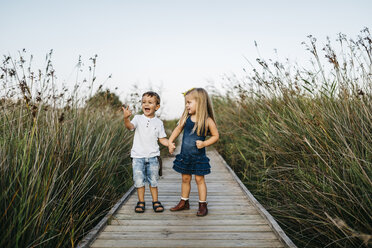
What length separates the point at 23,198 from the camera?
2.00 meters

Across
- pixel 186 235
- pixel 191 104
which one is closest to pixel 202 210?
pixel 186 235

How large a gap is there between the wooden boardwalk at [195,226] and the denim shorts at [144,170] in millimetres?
364

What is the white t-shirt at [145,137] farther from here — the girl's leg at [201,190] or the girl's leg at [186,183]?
the girl's leg at [201,190]

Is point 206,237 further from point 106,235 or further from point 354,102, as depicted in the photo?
point 354,102

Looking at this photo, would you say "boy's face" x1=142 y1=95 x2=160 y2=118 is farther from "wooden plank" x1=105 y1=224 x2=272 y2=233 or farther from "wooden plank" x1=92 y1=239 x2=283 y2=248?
"wooden plank" x1=92 y1=239 x2=283 y2=248

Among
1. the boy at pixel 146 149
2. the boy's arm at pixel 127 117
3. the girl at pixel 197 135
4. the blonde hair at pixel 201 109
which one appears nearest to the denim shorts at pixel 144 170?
the boy at pixel 146 149

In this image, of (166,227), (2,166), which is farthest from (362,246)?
(2,166)

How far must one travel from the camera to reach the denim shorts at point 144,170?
124 inches

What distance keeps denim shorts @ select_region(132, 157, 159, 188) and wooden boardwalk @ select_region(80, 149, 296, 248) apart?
0.36 metres

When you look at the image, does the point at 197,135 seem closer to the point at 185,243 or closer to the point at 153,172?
the point at 153,172

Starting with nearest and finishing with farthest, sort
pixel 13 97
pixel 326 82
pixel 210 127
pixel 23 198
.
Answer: pixel 23 198 → pixel 210 127 → pixel 326 82 → pixel 13 97

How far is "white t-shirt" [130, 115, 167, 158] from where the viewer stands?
3154 mm

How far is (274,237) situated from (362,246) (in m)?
0.72

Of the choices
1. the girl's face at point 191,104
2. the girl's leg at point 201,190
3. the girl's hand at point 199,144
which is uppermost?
the girl's face at point 191,104
